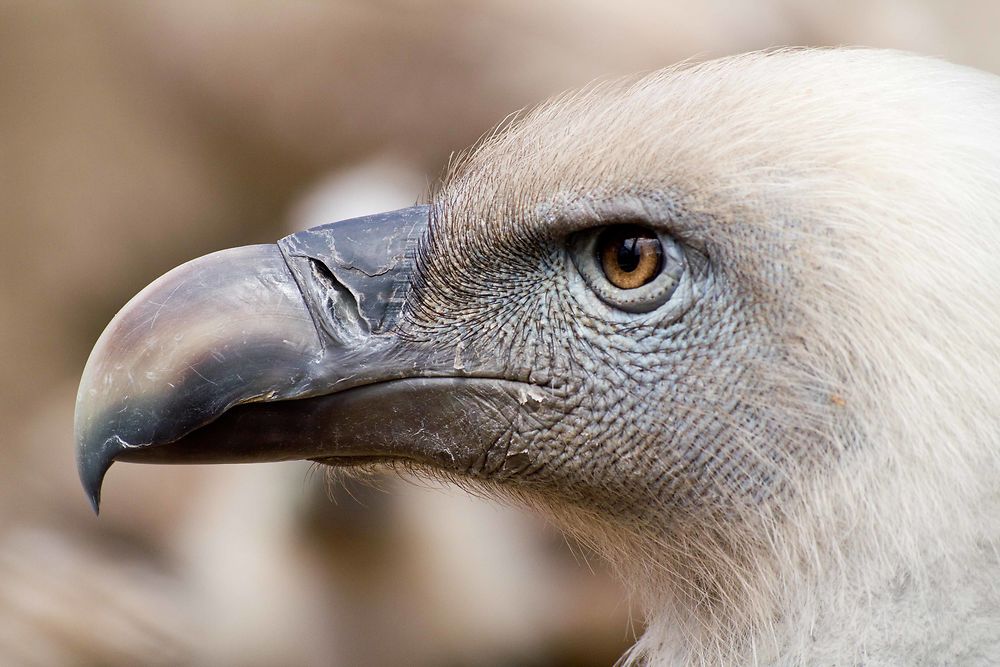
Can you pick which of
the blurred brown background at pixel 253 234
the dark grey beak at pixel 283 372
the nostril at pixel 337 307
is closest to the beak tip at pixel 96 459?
the dark grey beak at pixel 283 372

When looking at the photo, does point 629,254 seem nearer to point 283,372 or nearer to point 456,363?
point 456,363

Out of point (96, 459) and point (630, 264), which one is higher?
point (630, 264)

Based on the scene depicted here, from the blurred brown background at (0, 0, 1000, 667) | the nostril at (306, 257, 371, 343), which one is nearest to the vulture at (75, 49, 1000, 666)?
the nostril at (306, 257, 371, 343)

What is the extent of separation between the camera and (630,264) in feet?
4.99

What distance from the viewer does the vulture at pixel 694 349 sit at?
1.33 meters

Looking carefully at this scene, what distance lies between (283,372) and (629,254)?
0.50m

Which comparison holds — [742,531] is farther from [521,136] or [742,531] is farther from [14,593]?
[14,593]

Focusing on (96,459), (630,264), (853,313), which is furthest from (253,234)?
(853,313)

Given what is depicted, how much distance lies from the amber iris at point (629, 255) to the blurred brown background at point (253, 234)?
231cm

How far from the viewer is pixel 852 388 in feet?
4.50

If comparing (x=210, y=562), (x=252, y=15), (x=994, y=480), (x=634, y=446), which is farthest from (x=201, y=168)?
(x=994, y=480)

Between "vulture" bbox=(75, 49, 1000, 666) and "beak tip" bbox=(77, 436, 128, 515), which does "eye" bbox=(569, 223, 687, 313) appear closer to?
"vulture" bbox=(75, 49, 1000, 666)

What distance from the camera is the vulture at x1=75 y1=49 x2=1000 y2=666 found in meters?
1.33

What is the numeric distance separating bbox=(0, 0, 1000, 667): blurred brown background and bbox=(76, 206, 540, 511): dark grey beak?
6.95 ft
